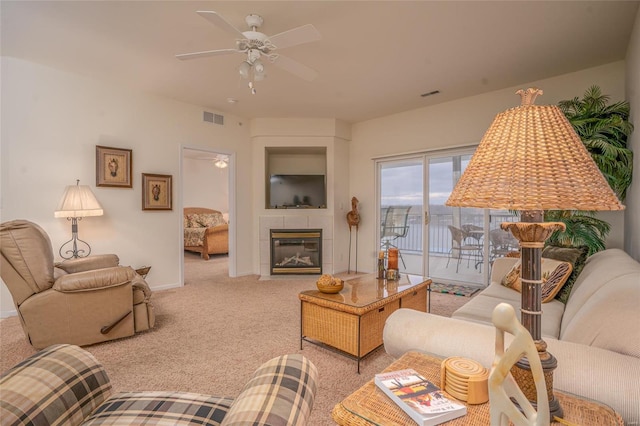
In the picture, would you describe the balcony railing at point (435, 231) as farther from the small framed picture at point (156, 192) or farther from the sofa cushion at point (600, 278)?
the small framed picture at point (156, 192)

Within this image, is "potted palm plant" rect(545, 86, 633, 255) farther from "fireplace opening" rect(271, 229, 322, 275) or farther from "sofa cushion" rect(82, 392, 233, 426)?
"fireplace opening" rect(271, 229, 322, 275)

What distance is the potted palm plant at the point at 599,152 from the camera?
2.55 meters

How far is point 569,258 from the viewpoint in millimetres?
2336

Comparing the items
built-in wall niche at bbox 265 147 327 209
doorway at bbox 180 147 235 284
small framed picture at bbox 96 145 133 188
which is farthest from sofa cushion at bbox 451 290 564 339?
doorway at bbox 180 147 235 284

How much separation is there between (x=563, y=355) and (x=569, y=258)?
185 cm

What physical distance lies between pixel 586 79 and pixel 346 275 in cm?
407

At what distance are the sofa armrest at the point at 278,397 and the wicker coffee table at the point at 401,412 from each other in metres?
0.12

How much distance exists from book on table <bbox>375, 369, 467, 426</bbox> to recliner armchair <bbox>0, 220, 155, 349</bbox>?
2431mm

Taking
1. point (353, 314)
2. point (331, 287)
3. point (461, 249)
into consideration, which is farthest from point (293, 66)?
point (461, 249)

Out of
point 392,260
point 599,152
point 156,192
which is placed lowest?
point 392,260

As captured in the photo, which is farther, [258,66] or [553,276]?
[258,66]

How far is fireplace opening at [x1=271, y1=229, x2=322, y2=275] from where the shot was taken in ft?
16.7

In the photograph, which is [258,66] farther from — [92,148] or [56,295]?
[92,148]

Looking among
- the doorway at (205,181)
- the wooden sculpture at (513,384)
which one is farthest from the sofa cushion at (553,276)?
the doorway at (205,181)
